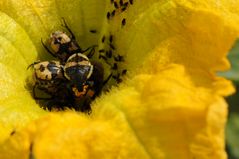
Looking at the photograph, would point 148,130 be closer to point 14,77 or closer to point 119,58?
point 119,58

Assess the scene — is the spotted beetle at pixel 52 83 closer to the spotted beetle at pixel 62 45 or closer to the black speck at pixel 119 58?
the spotted beetle at pixel 62 45

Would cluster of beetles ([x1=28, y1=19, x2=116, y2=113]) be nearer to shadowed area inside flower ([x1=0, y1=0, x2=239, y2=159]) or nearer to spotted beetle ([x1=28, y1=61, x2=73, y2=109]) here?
spotted beetle ([x1=28, y1=61, x2=73, y2=109])

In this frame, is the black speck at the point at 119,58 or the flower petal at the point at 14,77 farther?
the black speck at the point at 119,58

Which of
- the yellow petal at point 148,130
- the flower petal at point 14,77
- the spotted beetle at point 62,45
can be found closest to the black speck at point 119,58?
the spotted beetle at point 62,45

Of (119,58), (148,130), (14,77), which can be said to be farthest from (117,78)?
(148,130)

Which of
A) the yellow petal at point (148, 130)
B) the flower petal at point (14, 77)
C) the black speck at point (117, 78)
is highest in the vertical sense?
the yellow petal at point (148, 130)

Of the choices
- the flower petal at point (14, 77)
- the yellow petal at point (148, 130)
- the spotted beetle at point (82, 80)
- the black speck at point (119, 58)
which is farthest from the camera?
the black speck at point (119, 58)

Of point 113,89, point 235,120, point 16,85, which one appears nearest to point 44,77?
point 16,85

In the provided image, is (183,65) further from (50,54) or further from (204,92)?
(50,54)
